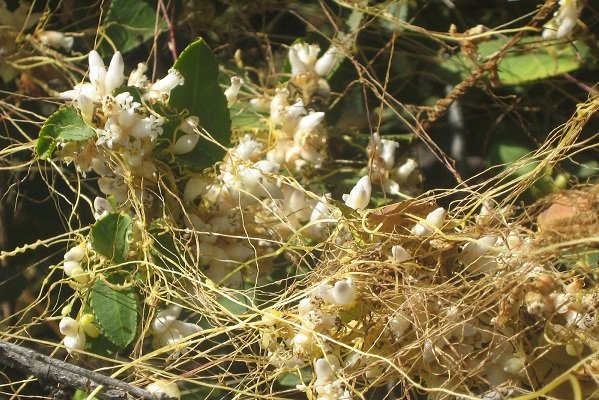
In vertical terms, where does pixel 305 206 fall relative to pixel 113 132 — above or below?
below

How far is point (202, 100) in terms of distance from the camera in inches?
43.3

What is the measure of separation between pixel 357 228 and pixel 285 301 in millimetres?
98

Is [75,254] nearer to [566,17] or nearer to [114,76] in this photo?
[114,76]

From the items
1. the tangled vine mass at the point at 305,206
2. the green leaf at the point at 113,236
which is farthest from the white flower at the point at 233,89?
the green leaf at the point at 113,236

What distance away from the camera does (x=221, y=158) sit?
110 centimetres

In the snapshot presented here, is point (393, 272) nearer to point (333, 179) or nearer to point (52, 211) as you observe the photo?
point (333, 179)

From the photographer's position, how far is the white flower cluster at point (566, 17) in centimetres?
123

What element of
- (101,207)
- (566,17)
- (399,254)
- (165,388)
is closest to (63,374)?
(165,388)

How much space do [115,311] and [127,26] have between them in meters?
0.48

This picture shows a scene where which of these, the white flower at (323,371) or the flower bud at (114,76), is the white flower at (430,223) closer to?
the white flower at (323,371)

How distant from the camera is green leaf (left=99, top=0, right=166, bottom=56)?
1369 millimetres

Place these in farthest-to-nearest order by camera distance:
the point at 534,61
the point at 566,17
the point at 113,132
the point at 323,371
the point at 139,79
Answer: the point at 534,61 → the point at 566,17 → the point at 139,79 → the point at 113,132 → the point at 323,371

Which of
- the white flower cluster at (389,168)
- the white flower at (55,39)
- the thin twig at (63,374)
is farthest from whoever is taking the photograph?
the white flower at (55,39)

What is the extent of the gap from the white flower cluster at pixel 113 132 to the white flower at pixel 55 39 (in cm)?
33
